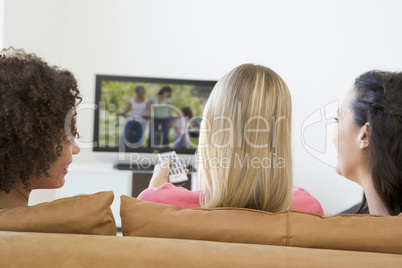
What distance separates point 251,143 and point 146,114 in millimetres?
3377

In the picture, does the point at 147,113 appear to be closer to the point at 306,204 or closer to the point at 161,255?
the point at 306,204

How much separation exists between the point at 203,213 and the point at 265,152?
0.31 meters

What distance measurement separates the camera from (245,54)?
15.8 ft

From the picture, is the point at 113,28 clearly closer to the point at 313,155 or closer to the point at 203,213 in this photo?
the point at 313,155

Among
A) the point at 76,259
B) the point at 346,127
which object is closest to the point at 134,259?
the point at 76,259

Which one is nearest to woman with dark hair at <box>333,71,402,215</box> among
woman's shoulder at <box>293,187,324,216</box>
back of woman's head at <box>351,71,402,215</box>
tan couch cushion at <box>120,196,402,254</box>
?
back of woman's head at <box>351,71,402,215</box>

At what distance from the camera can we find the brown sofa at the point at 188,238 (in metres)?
0.97

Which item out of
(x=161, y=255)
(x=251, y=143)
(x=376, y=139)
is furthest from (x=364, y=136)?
(x=161, y=255)

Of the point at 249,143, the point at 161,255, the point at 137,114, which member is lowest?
the point at 161,255

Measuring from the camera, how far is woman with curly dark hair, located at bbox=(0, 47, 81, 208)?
119cm

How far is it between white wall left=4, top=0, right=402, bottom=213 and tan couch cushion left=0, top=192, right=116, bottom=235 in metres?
3.77

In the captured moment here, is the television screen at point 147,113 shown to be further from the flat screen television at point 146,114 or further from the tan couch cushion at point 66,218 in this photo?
the tan couch cushion at point 66,218

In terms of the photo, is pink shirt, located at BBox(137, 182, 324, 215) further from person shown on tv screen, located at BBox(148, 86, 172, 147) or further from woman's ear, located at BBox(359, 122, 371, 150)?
person shown on tv screen, located at BBox(148, 86, 172, 147)

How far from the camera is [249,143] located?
1.31 meters
